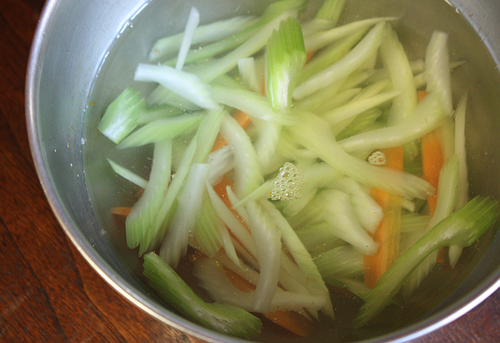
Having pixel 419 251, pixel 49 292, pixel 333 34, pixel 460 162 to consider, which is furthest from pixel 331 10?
pixel 49 292

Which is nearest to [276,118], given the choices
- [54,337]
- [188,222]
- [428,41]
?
[188,222]

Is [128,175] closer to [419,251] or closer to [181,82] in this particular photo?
[181,82]

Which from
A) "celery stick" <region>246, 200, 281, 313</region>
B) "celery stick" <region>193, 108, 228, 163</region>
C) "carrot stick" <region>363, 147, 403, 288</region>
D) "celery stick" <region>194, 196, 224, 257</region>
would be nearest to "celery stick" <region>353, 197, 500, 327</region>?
"carrot stick" <region>363, 147, 403, 288</region>

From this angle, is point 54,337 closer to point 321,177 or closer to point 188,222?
point 188,222

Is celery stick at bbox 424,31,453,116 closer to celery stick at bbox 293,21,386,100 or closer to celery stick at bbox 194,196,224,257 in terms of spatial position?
celery stick at bbox 293,21,386,100

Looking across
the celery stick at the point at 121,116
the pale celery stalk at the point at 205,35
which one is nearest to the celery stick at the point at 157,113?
the celery stick at the point at 121,116

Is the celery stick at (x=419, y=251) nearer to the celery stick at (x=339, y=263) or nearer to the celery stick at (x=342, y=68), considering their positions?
Result: the celery stick at (x=339, y=263)
